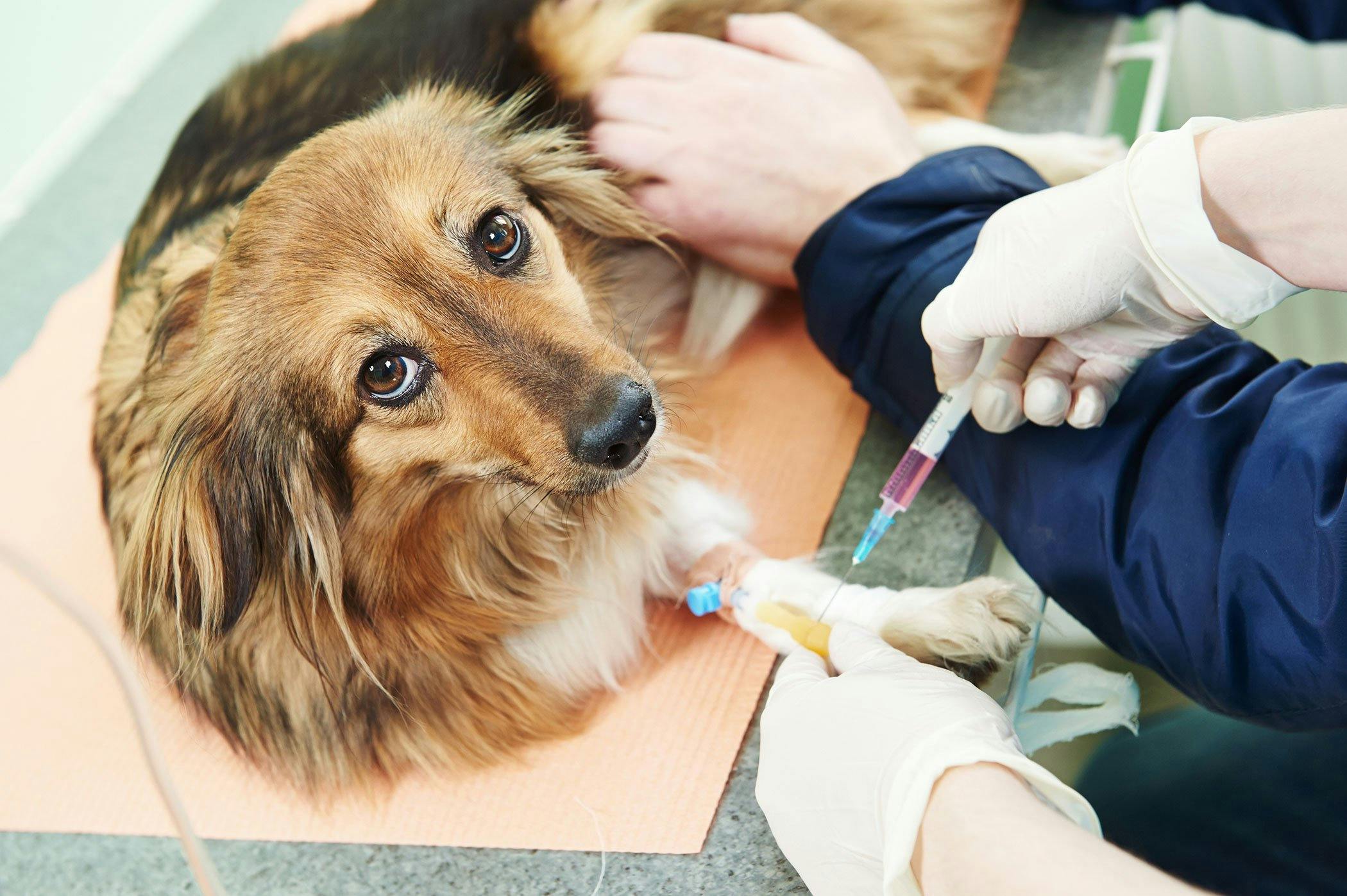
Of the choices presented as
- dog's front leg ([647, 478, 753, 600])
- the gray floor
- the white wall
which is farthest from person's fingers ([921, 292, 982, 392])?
the white wall

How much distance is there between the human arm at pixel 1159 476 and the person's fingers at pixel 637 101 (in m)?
0.29

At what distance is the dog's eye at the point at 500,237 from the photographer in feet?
3.70

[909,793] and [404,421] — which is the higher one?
[404,421]

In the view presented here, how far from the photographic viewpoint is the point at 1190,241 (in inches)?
35.9

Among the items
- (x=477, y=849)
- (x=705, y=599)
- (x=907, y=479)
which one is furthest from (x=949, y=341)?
(x=477, y=849)

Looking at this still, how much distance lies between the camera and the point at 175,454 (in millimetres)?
1061

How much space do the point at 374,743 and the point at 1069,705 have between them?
821 millimetres

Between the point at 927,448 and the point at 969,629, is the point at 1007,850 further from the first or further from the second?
the point at 927,448

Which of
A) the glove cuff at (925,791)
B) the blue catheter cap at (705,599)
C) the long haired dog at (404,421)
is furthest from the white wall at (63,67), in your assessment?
the glove cuff at (925,791)

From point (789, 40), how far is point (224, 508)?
101 centimetres

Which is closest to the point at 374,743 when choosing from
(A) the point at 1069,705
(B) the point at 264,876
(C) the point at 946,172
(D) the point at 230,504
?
(B) the point at 264,876

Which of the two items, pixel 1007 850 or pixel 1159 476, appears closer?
pixel 1007 850

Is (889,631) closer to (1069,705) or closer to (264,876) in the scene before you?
(1069,705)

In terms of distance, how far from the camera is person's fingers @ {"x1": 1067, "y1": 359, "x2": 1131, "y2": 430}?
42.0 inches
